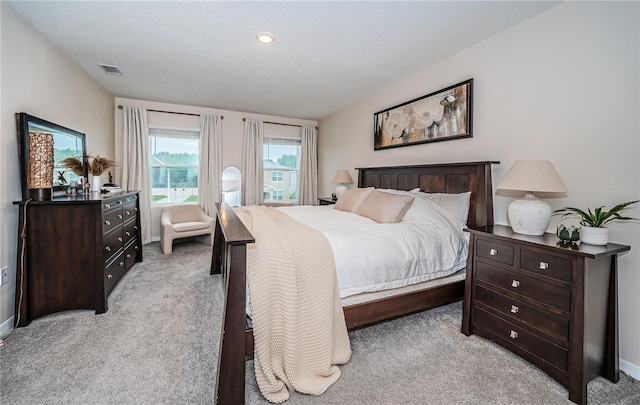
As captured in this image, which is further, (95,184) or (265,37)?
(95,184)

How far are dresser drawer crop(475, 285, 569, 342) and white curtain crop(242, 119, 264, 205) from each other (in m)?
4.36

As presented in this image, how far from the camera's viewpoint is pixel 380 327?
7.18ft

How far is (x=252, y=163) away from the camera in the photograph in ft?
18.0

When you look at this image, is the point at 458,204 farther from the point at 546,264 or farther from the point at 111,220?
the point at 111,220

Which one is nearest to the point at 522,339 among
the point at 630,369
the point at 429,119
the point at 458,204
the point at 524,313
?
the point at 524,313

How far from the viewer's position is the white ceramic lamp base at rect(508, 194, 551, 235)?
1.87 m

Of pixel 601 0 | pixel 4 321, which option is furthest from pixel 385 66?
pixel 4 321

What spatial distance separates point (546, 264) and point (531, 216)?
0.37 metres

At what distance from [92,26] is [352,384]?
3.46 metres

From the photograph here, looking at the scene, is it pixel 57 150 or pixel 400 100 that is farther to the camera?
pixel 400 100

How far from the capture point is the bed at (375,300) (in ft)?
4.50

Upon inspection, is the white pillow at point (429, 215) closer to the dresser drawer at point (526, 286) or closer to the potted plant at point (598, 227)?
the dresser drawer at point (526, 286)

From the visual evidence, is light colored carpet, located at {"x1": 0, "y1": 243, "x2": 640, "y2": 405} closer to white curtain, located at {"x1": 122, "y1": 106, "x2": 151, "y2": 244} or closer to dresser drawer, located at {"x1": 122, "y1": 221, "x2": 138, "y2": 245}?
dresser drawer, located at {"x1": 122, "y1": 221, "x2": 138, "y2": 245}

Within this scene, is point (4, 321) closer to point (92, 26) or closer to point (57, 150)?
point (57, 150)
